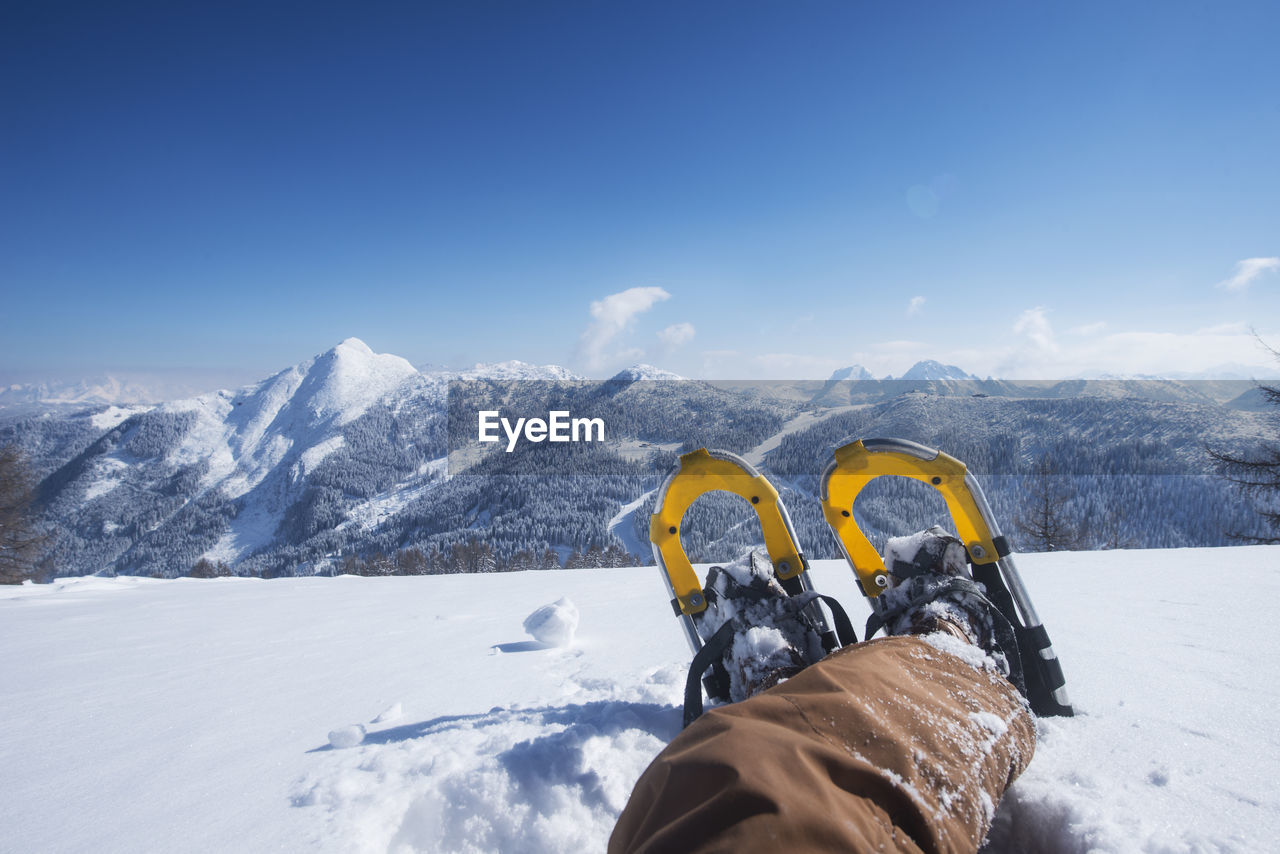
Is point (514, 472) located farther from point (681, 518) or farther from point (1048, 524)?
point (681, 518)

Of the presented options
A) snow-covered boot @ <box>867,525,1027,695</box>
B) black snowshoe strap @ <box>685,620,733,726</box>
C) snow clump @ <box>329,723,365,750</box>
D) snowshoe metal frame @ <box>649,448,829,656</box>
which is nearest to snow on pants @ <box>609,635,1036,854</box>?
black snowshoe strap @ <box>685,620,733,726</box>

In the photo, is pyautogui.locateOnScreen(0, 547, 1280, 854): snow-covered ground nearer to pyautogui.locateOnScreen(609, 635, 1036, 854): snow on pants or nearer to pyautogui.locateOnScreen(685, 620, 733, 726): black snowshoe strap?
pyautogui.locateOnScreen(685, 620, 733, 726): black snowshoe strap

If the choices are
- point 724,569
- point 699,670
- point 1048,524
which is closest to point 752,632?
point 699,670

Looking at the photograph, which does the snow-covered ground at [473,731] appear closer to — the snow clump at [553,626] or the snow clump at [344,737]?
the snow clump at [344,737]

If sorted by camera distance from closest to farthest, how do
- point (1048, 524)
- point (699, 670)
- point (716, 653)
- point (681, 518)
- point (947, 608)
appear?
point (699, 670)
point (716, 653)
point (947, 608)
point (681, 518)
point (1048, 524)

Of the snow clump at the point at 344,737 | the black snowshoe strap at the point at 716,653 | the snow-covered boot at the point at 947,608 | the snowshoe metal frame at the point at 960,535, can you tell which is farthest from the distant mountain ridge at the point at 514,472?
the snow clump at the point at 344,737

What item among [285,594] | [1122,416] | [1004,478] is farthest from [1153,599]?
[1122,416]
